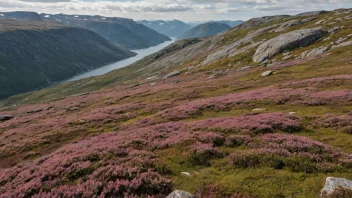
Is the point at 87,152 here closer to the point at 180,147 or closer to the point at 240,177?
the point at 180,147

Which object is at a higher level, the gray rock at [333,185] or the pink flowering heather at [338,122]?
the gray rock at [333,185]

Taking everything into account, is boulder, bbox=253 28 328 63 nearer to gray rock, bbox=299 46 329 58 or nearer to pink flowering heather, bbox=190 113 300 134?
gray rock, bbox=299 46 329 58

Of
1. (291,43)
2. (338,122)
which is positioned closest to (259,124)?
(338,122)

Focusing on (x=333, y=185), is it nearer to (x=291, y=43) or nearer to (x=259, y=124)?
(x=259, y=124)

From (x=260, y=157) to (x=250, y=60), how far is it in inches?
3896

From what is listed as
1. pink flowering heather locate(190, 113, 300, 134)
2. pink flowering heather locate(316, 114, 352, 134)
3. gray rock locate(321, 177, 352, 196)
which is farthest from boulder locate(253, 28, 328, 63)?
gray rock locate(321, 177, 352, 196)

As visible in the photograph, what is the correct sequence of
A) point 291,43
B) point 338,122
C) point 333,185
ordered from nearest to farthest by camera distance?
point 333,185
point 338,122
point 291,43

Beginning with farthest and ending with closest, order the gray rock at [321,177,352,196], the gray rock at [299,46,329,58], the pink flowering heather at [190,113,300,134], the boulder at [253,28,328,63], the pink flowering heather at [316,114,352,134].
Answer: the boulder at [253,28,328,63], the gray rock at [299,46,329,58], the pink flowering heather at [190,113,300,134], the pink flowering heather at [316,114,352,134], the gray rock at [321,177,352,196]

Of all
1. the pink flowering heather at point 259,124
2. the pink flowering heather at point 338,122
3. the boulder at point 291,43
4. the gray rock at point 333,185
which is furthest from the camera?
the boulder at point 291,43

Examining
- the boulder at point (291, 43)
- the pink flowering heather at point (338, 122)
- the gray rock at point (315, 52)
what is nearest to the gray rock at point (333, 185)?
the pink flowering heather at point (338, 122)

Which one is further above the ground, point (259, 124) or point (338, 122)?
point (259, 124)

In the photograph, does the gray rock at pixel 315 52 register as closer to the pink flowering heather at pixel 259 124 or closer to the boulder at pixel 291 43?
the boulder at pixel 291 43

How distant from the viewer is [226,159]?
15789 millimetres

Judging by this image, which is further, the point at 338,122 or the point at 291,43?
the point at 291,43
